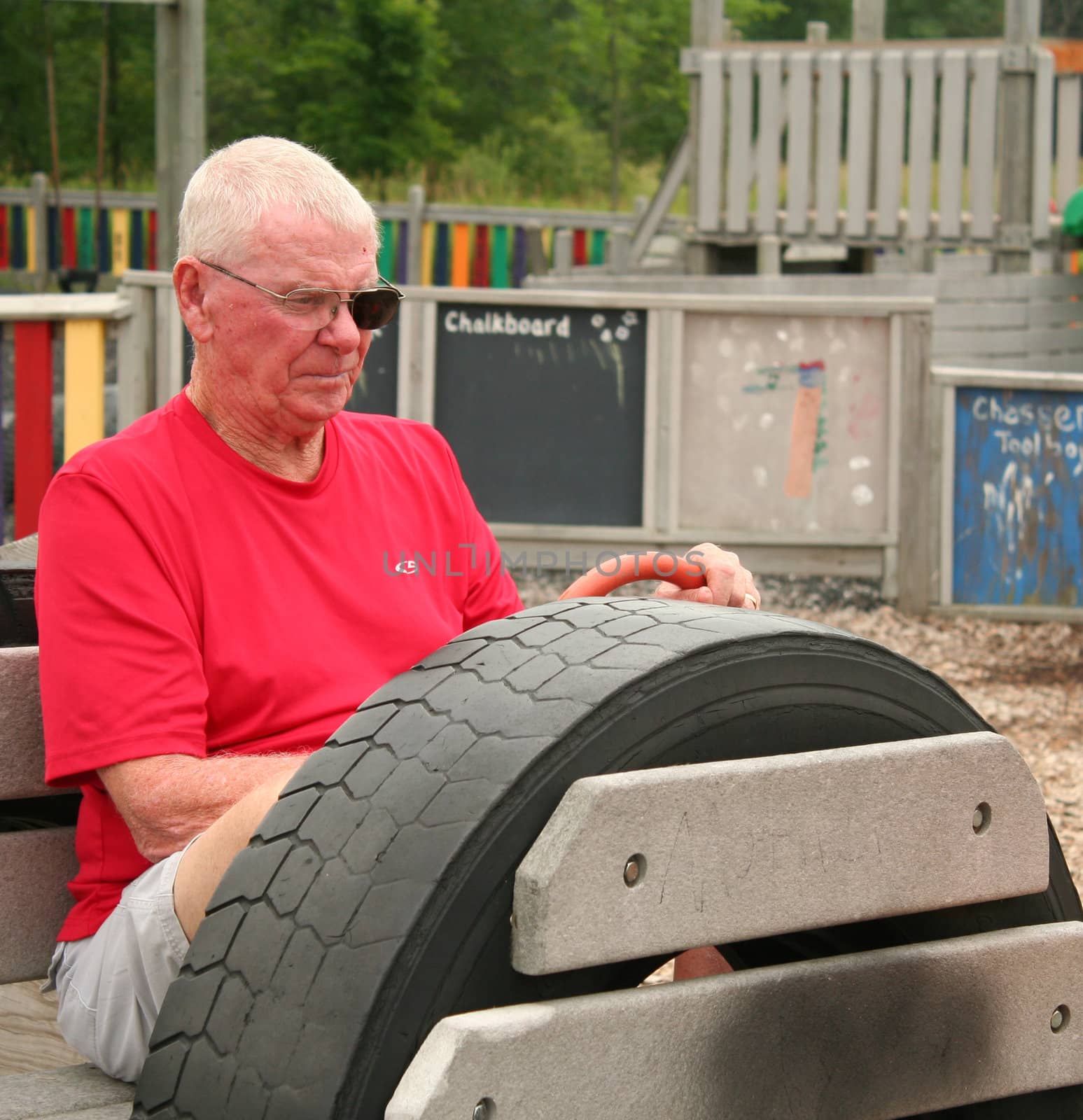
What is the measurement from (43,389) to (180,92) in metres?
2.41

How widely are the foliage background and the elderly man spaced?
76.0 feet

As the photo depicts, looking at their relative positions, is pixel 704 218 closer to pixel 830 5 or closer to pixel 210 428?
pixel 210 428

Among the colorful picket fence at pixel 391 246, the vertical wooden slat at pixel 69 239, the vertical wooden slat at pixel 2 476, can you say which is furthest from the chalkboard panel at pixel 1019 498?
the vertical wooden slat at pixel 69 239

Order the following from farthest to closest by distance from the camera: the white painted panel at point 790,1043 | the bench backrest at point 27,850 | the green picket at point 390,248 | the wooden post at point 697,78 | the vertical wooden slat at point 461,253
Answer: the green picket at point 390,248 < the vertical wooden slat at point 461,253 < the wooden post at point 697,78 < the bench backrest at point 27,850 < the white painted panel at point 790,1043

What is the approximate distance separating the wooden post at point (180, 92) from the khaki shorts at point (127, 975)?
6167 millimetres

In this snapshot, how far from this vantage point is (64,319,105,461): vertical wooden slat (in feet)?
19.2

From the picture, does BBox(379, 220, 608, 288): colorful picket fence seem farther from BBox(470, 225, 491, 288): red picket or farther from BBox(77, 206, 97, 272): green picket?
BBox(77, 206, 97, 272): green picket

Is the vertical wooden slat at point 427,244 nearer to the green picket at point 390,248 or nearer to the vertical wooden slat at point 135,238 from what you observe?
the green picket at point 390,248

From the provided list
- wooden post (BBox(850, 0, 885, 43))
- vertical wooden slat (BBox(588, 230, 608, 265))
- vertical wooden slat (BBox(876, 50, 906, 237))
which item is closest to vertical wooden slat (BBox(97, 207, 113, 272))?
vertical wooden slat (BBox(588, 230, 608, 265))

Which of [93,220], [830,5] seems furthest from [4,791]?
[830,5]

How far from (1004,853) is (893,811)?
16cm

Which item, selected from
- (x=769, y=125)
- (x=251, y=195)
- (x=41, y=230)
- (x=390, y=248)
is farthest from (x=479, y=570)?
(x=41, y=230)

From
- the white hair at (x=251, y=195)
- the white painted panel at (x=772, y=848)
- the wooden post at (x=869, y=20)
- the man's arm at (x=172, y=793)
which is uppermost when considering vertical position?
the wooden post at (x=869, y=20)

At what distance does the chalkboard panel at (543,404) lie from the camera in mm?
7109
